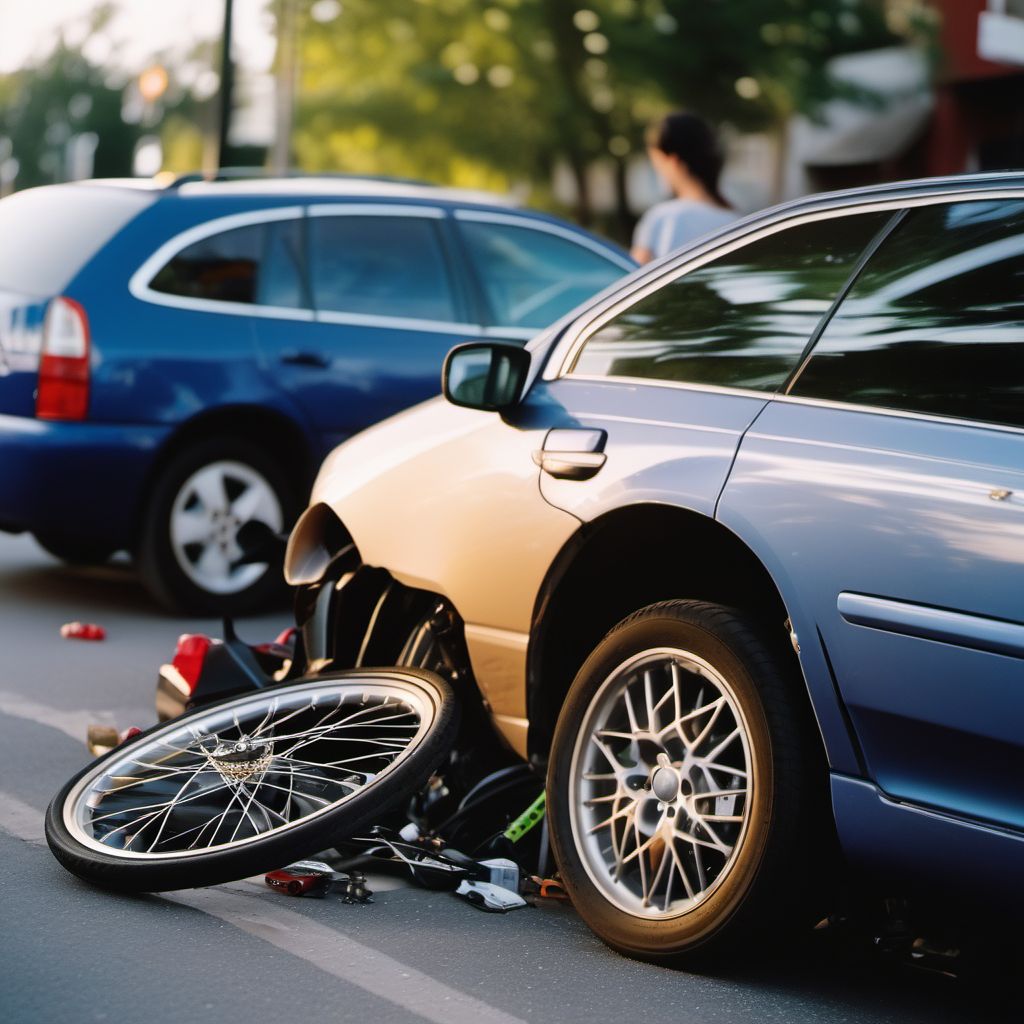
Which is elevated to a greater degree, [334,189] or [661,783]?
[334,189]

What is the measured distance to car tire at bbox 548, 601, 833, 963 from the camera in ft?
11.9

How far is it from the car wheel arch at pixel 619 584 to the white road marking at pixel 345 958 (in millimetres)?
714

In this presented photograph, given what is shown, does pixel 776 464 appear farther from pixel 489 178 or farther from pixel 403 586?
pixel 489 178

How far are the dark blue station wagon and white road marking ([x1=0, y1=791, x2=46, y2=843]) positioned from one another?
8.81 feet

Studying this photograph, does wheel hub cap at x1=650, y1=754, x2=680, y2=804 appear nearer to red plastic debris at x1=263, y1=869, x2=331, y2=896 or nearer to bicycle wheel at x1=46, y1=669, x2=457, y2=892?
bicycle wheel at x1=46, y1=669, x2=457, y2=892

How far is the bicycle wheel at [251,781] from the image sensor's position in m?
4.06

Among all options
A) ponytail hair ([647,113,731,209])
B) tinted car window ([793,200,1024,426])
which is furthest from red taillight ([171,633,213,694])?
ponytail hair ([647,113,731,209])

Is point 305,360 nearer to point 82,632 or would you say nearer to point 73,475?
point 73,475

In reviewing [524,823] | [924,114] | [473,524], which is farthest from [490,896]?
[924,114]

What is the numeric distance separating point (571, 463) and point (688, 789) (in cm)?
82

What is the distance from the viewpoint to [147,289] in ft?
25.2

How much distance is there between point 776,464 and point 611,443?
547 mm

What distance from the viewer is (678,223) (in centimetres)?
801

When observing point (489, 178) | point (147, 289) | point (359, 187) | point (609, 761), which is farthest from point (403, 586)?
point (489, 178)
